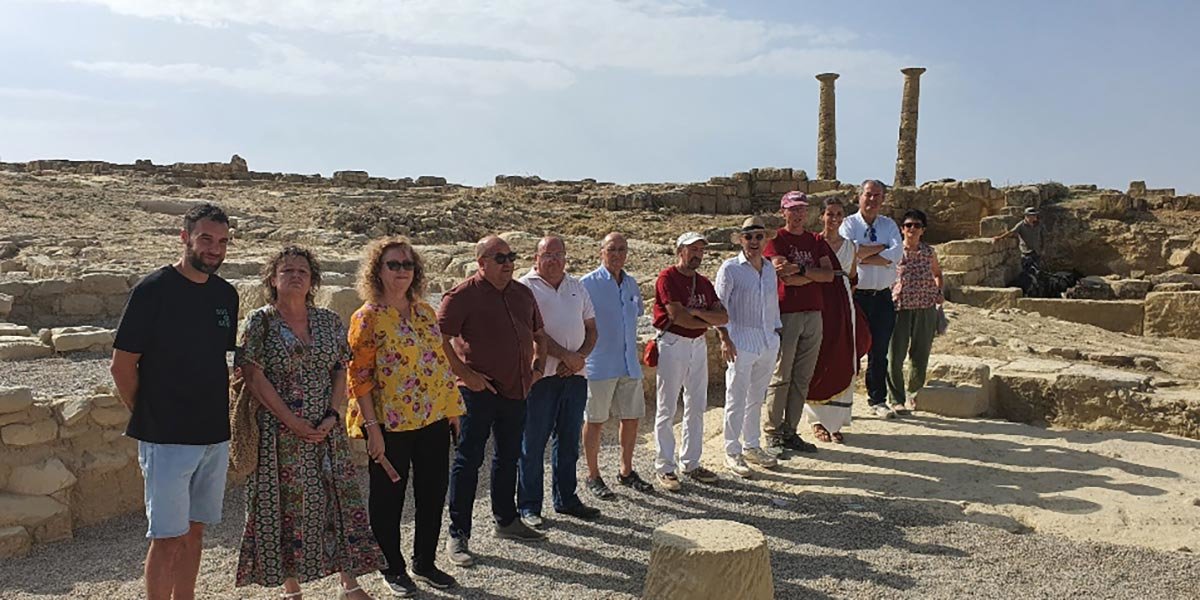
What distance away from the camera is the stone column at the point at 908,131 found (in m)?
29.4

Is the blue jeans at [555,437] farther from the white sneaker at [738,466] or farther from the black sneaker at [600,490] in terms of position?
the white sneaker at [738,466]

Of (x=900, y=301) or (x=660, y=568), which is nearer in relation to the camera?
(x=660, y=568)

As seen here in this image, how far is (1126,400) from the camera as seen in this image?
23.9 ft

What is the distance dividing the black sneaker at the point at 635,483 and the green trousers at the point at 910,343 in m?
2.89

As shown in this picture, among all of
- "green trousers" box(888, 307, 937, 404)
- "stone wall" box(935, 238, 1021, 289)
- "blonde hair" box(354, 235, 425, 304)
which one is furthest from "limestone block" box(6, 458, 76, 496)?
"stone wall" box(935, 238, 1021, 289)

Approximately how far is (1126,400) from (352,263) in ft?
30.6

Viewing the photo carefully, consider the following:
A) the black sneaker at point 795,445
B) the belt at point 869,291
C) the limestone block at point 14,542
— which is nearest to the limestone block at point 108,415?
the limestone block at point 14,542

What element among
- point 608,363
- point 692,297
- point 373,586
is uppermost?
point 692,297

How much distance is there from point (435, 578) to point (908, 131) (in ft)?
92.9

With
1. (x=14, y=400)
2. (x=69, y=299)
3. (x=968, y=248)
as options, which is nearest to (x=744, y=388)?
(x=14, y=400)

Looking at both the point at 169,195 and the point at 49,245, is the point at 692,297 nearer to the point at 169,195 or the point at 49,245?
the point at 49,245

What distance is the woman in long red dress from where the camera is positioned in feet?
21.6

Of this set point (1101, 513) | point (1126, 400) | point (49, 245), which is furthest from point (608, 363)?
point (49, 245)

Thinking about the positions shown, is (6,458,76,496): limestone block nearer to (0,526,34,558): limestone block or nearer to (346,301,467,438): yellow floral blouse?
(0,526,34,558): limestone block
